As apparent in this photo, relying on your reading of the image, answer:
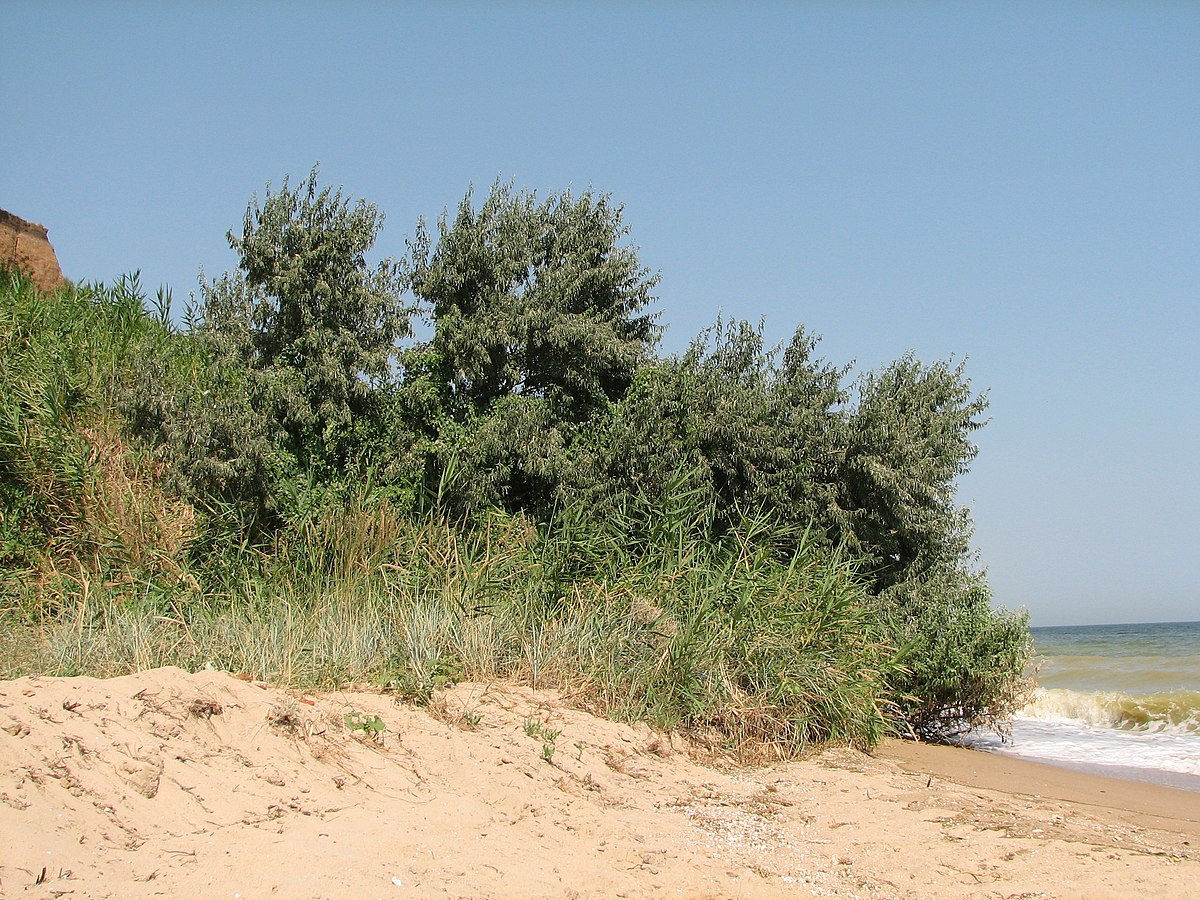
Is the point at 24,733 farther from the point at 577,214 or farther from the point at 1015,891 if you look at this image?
the point at 577,214

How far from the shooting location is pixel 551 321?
434 inches

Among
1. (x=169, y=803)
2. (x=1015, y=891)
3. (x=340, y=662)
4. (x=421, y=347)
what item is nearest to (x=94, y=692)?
(x=169, y=803)

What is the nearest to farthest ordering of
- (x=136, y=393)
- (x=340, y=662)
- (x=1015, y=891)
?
(x=1015, y=891)
(x=340, y=662)
(x=136, y=393)

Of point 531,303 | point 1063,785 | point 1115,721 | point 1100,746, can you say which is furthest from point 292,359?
point 1115,721

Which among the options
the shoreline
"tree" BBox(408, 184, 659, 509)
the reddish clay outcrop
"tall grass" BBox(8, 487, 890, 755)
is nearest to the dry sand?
the shoreline

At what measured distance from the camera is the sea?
10.6 metres

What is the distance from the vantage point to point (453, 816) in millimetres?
4766

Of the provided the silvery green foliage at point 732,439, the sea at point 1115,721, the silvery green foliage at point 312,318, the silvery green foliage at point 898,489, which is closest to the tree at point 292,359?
the silvery green foliage at point 312,318

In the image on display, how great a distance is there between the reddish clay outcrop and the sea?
52.8 feet

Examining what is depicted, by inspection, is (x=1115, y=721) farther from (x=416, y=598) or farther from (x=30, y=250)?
(x=30, y=250)

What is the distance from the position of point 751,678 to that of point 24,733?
505 cm

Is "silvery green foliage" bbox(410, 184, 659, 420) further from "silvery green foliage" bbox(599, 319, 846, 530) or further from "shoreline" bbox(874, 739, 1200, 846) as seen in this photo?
"shoreline" bbox(874, 739, 1200, 846)

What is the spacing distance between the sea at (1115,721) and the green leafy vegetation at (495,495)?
1.61m

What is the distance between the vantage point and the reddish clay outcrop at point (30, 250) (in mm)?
15570
